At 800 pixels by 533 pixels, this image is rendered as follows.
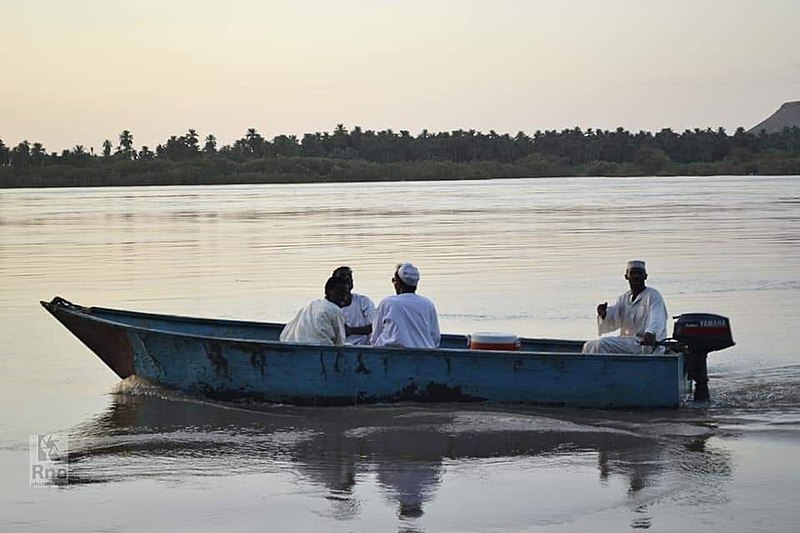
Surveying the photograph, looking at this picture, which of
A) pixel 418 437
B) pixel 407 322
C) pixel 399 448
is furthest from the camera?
pixel 407 322

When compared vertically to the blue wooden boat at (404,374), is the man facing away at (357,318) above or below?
above

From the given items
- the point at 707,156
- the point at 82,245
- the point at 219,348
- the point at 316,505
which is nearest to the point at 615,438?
the point at 316,505

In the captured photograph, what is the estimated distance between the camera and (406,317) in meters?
10.9

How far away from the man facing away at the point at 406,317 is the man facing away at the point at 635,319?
1.47 metres

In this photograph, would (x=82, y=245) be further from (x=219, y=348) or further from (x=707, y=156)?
(x=707, y=156)

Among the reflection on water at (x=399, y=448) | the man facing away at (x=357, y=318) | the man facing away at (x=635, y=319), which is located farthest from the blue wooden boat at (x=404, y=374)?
the man facing away at (x=357, y=318)

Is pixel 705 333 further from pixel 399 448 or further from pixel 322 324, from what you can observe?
pixel 322 324

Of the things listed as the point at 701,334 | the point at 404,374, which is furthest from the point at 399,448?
the point at 701,334

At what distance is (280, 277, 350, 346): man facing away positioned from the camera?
11.0m

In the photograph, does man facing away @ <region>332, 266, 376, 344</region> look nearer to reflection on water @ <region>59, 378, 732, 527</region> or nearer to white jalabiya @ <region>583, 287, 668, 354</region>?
reflection on water @ <region>59, 378, 732, 527</region>

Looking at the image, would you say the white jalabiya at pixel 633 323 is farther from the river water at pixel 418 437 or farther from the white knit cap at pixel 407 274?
the white knit cap at pixel 407 274

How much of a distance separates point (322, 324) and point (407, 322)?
743mm

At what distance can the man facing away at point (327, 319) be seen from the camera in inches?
432

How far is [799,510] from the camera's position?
7770 mm
